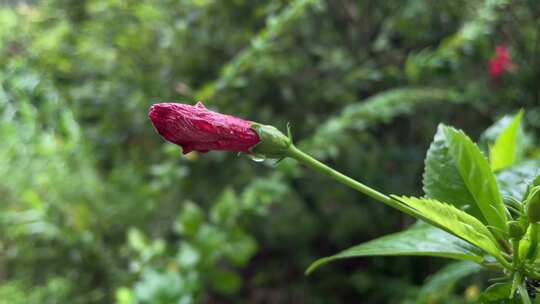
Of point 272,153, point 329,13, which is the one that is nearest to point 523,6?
point 329,13

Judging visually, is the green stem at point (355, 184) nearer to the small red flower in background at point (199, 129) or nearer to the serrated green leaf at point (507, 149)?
the small red flower in background at point (199, 129)

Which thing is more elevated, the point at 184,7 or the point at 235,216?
the point at 184,7

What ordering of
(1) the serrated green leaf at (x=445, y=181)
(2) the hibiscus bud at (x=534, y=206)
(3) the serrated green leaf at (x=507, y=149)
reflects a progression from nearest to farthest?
(2) the hibiscus bud at (x=534, y=206), (1) the serrated green leaf at (x=445, y=181), (3) the serrated green leaf at (x=507, y=149)

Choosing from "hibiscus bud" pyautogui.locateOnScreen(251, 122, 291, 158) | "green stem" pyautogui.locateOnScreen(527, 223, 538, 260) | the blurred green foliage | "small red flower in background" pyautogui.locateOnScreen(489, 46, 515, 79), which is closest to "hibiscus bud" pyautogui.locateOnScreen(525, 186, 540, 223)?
"green stem" pyautogui.locateOnScreen(527, 223, 538, 260)

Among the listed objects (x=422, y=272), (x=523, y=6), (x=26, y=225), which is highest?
(x=26, y=225)

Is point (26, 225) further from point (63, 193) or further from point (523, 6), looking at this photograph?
point (523, 6)

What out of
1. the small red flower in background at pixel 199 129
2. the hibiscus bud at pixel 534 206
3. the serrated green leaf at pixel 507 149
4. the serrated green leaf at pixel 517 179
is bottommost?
the hibiscus bud at pixel 534 206

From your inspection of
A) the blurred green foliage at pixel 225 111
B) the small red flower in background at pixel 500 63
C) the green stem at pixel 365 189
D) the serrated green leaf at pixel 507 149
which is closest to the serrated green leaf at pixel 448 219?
the green stem at pixel 365 189

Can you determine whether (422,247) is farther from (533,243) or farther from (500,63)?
(500,63)
